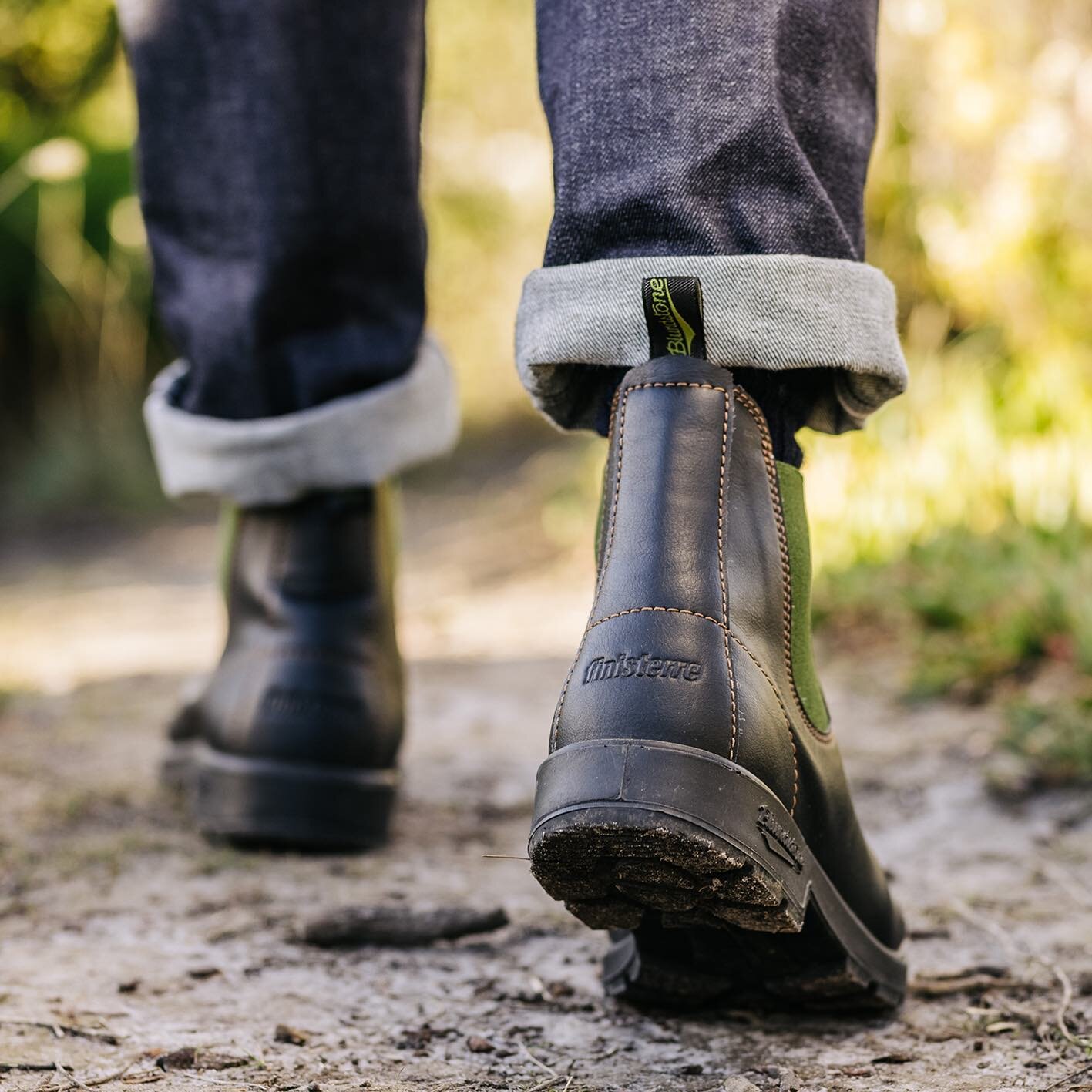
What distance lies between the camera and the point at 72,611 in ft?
11.6

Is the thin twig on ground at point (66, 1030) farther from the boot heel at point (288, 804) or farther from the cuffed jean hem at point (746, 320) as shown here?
the cuffed jean hem at point (746, 320)

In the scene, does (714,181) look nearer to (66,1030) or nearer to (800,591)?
(800,591)

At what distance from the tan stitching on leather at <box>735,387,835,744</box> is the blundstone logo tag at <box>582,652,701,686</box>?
11cm

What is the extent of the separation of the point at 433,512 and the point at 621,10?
4307 millimetres

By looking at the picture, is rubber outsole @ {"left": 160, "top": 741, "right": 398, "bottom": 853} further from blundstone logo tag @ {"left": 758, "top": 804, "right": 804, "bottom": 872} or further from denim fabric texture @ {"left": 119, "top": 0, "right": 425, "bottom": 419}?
blundstone logo tag @ {"left": 758, "top": 804, "right": 804, "bottom": 872}

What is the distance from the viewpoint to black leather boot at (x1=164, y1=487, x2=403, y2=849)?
4.26 ft

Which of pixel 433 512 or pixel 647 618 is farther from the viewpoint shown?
pixel 433 512

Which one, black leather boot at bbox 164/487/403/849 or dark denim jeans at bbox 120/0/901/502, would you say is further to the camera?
black leather boot at bbox 164/487/403/849

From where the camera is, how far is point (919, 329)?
150 inches

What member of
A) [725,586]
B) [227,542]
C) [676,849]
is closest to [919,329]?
[227,542]

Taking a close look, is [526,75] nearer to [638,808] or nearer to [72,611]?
[72,611]

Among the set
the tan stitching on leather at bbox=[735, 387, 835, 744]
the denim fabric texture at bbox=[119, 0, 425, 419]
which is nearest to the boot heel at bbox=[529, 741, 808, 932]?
the tan stitching on leather at bbox=[735, 387, 835, 744]

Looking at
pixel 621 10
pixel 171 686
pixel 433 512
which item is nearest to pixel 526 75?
pixel 433 512

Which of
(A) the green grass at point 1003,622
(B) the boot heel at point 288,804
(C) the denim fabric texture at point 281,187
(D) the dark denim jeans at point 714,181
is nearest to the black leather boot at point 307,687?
(B) the boot heel at point 288,804
